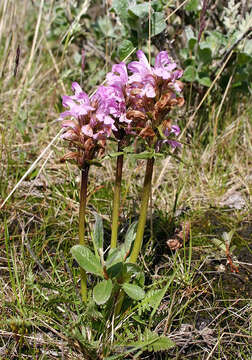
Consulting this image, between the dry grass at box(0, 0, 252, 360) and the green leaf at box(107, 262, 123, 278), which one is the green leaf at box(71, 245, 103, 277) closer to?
the green leaf at box(107, 262, 123, 278)

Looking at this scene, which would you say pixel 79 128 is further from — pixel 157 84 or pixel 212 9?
pixel 212 9

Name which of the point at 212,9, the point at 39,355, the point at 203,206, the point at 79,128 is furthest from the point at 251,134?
the point at 39,355

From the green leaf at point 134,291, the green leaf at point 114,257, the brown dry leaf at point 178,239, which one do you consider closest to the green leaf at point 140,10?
the brown dry leaf at point 178,239

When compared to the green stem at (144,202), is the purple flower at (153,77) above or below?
above

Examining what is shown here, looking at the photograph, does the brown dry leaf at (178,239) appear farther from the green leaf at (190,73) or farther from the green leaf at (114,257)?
the green leaf at (190,73)

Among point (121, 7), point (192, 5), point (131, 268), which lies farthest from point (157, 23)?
point (131, 268)

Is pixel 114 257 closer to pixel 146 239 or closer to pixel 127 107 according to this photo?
pixel 127 107
